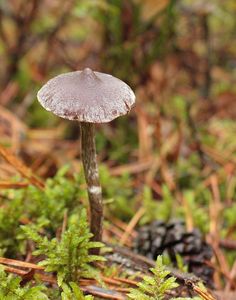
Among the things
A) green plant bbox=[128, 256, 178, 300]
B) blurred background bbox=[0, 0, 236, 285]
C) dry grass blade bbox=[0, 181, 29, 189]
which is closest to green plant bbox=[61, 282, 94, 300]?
Result: green plant bbox=[128, 256, 178, 300]

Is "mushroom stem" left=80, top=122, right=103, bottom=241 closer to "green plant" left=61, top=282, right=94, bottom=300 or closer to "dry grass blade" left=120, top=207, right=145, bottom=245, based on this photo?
"green plant" left=61, top=282, right=94, bottom=300

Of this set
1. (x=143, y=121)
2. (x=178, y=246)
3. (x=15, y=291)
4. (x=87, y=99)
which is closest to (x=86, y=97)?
(x=87, y=99)

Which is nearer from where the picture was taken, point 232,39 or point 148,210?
point 148,210

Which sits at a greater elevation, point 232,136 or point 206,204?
point 232,136

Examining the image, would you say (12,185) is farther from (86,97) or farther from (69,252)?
(86,97)

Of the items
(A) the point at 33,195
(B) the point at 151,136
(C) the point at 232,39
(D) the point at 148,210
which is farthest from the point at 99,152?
(C) the point at 232,39

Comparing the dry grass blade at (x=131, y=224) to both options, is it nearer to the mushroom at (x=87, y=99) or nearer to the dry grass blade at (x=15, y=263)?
the dry grass blade at (x=15, y=263)

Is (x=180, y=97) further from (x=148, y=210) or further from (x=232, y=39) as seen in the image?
(x=148, y=210)
